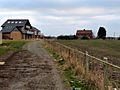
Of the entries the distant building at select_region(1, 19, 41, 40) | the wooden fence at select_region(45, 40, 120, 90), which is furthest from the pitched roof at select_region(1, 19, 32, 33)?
the wooden fence at select_region(45, 40, 120, 90)

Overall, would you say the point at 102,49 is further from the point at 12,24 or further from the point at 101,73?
the point at 12,24

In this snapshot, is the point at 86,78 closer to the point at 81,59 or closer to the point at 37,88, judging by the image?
the point at 37,88

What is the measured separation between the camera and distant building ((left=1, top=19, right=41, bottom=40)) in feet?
462

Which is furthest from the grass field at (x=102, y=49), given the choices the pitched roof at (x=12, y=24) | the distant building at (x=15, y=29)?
the pitched roof at (x=12, y=24)

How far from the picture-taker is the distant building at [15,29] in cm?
14075

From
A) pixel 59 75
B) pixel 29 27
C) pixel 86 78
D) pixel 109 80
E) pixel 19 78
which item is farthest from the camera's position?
pixel 29 27

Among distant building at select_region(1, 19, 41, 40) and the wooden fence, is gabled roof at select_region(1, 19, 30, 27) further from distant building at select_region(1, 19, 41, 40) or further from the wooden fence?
the wooden fence

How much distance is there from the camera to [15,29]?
142m

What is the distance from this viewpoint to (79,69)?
15.9 metres

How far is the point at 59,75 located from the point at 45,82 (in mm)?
2354

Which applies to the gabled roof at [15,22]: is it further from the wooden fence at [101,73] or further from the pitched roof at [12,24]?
the wooden fence at [101,73]

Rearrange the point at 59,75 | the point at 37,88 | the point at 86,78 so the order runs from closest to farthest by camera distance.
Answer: the point at 37,88
the point at 86,78
the point at 59,75

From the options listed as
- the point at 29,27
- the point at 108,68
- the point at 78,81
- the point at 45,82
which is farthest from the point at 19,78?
the point at 29,27

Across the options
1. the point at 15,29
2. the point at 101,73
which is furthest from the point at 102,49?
the point at 15,29
